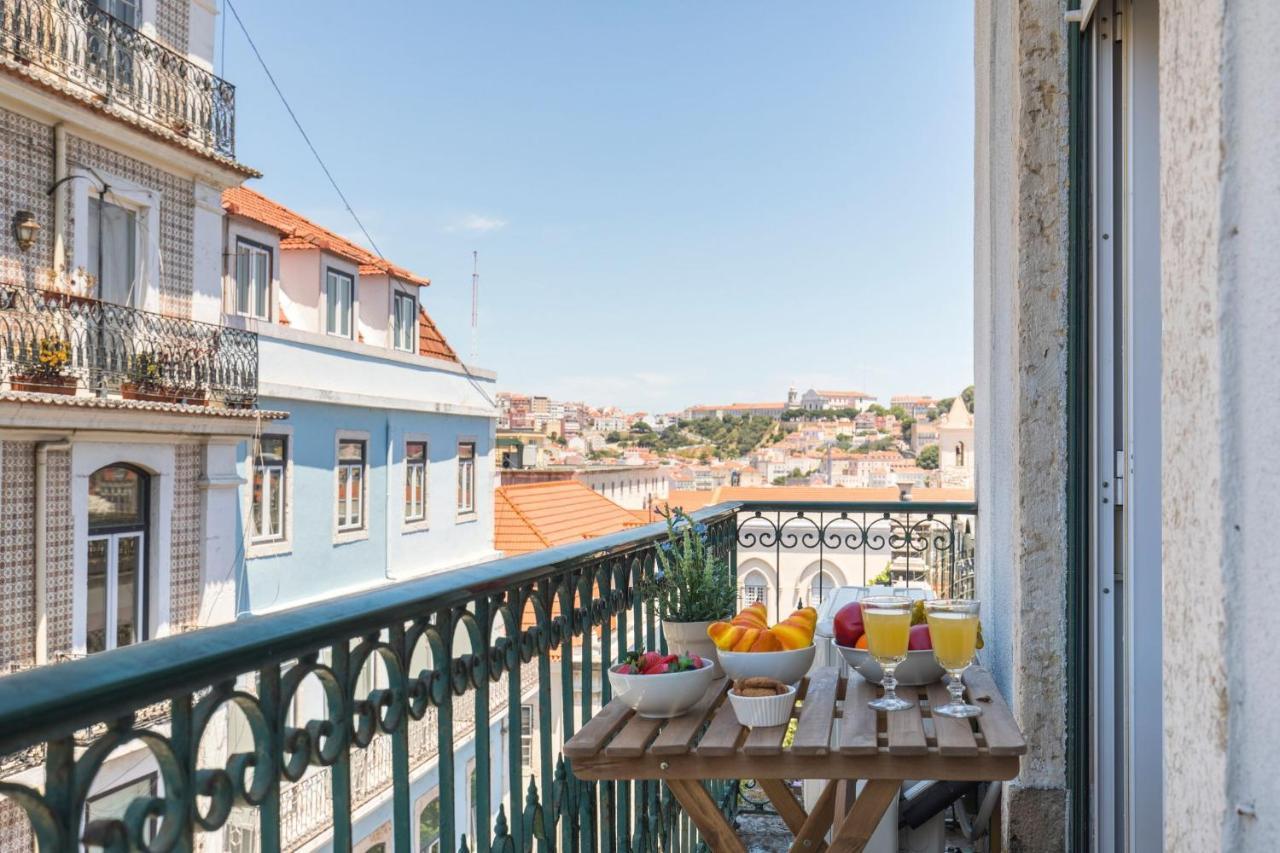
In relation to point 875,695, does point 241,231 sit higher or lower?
higher

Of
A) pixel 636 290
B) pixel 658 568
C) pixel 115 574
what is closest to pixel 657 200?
pixel 636 290

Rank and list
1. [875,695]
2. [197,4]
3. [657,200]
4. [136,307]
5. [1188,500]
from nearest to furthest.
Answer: [1188,500] < [875,695] < [136,307] < [197,4] < [657,200]

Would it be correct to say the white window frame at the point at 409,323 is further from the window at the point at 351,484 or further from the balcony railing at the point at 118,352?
the balcony railing at the point at 118,352

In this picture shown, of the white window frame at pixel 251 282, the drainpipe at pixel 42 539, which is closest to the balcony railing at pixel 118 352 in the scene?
the drainpipe at pixel 42 539

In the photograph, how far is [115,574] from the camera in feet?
38.2

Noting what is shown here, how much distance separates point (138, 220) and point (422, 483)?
6.76 m

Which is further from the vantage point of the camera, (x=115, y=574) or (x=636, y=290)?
(x=636, y=290)

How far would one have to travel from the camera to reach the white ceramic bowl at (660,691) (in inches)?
60.2

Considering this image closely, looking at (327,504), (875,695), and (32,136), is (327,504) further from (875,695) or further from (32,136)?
(875,695)

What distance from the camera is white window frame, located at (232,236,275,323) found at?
1352 cm

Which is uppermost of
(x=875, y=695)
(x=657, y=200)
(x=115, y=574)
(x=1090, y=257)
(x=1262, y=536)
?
(x=657, y=200)

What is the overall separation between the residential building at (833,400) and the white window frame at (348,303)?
3632 cm

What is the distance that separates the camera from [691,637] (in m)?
2.04

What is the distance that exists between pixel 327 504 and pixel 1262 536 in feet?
49.4
